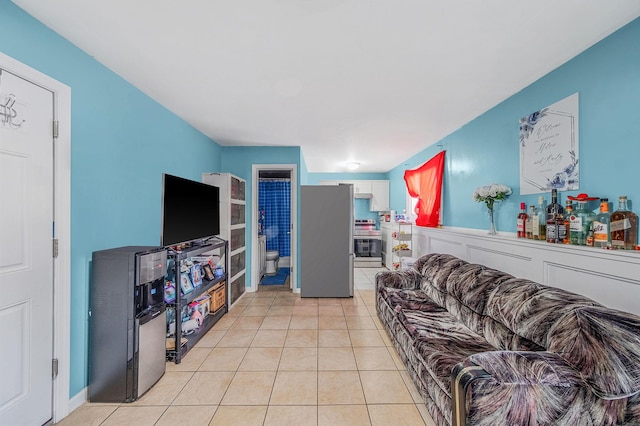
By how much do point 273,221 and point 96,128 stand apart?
14.9 feet

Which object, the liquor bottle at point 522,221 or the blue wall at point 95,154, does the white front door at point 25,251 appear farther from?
the liquor bottle at point 522,221

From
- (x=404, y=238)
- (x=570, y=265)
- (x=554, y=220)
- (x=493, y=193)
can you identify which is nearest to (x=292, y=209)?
→ (x=404, y=238)

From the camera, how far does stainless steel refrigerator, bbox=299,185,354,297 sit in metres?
4.20

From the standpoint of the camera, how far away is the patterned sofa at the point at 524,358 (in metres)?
1.11

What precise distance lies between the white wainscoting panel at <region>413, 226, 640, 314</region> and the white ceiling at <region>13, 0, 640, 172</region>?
1.35 m

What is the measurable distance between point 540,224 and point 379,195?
4683 millimetres

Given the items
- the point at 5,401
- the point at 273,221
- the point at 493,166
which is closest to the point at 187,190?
the point at 5,401

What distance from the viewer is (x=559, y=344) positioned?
1348 mm

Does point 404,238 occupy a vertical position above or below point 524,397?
above

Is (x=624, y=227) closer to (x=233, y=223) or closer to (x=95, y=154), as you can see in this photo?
(x=95, y=154)

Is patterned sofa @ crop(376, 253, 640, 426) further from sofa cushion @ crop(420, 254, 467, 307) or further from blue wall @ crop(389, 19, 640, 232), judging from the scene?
blue wall @ crop(389, 19, 640, 232)

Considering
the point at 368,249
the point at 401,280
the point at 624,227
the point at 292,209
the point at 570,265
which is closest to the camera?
the point at 624,227

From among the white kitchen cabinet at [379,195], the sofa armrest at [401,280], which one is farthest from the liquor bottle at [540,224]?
the white kitchen cabinet at [379,195]

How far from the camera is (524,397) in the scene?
1.16m
